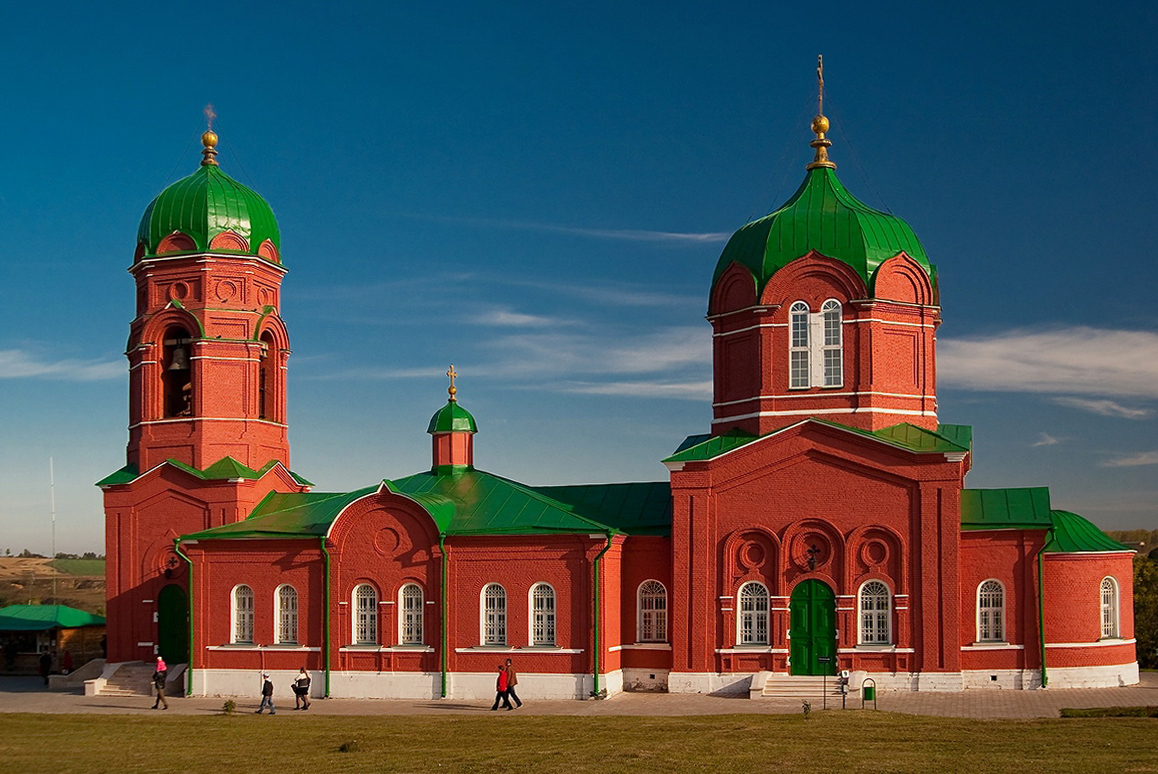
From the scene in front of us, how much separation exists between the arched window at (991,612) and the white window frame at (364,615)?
1389 cm

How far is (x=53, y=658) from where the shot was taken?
39.1 m

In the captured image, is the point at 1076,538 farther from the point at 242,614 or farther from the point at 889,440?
the point at 242,614

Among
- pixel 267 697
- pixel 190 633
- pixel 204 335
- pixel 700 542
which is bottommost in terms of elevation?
pixel 267 697

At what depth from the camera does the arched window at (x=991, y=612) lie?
99.3 feet

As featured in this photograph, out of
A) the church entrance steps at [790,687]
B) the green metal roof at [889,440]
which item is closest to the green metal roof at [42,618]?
the green metal roof at [889,440]

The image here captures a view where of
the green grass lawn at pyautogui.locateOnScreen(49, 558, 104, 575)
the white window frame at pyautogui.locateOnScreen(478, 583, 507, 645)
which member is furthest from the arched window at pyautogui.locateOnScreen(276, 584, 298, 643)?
the green grass lawn at pyautogui.locateOnScreen(49, 558, 104, 575)

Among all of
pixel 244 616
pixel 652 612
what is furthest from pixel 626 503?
pixel 244 616

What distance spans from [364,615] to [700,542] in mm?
8228

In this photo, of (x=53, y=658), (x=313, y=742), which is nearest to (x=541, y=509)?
(x=313, y=742)

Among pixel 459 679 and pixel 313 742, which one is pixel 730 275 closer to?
pixel 459 679

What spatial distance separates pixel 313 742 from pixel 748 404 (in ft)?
44.8

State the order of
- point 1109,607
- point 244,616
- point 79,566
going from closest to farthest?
point 1109,607
point 244,616
point 79,566

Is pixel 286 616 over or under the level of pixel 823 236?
under

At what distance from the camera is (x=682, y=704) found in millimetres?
29344
